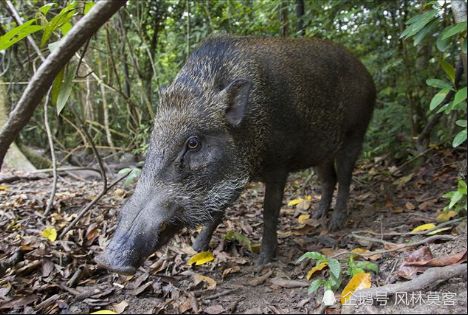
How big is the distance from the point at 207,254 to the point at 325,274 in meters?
0.93

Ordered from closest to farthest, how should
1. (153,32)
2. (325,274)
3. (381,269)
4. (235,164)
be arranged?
(381,269), (325,274), (235,164), (153,32)

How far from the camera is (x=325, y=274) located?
2973 millimetres

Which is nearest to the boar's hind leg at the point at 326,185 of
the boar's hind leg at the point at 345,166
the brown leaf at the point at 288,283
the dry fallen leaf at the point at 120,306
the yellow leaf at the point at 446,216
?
the boar's hind leg at the point at 345,166

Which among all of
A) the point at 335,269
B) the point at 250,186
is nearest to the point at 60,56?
the point at 335,269

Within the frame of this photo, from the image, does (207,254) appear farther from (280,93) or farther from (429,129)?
(429,129)

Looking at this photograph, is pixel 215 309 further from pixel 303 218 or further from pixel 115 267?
pixel 303 218

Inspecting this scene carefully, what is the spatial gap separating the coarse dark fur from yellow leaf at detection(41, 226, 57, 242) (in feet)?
3.24

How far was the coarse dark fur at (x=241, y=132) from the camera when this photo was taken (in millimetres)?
2861

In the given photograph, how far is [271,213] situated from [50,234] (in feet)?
5.60

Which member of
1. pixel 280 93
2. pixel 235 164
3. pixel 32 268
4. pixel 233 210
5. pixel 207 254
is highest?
pixel 280 93

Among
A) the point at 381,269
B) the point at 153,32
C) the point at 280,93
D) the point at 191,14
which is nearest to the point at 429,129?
the point at 280,93

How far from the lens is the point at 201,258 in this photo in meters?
3.39

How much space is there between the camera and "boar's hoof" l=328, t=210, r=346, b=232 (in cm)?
437

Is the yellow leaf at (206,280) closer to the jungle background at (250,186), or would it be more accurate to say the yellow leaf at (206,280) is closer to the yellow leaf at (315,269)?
the jungle background at (250,186)
